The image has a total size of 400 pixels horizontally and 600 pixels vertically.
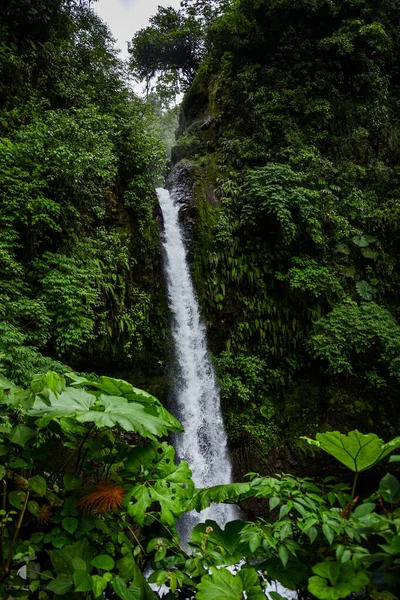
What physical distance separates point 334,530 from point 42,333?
481 cm

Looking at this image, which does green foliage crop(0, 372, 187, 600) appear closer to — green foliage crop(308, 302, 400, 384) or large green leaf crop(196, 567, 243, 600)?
large green leaf crop(196, 567, 243, 600)

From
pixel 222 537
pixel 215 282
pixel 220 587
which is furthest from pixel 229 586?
pixel 215 282

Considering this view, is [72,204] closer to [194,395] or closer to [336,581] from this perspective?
[194,395]

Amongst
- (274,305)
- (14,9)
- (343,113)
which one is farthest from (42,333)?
(343,113)

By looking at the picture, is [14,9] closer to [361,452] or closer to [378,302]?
[361,452]

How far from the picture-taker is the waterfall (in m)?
7.32

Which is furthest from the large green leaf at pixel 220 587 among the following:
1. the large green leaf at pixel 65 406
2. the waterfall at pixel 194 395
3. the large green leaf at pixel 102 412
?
the waterfall at pixel 194 395

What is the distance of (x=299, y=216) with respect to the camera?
925 cm

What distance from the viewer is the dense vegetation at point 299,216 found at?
8742 millimetres

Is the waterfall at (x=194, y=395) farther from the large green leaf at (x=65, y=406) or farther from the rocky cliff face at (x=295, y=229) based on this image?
the large green leaf at (x=65, y=406)

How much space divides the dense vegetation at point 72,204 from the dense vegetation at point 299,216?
1.85 metres

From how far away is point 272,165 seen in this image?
9.72m

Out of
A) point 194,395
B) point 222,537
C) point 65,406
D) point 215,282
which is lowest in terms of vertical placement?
point 194,395

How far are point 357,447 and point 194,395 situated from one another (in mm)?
7036
